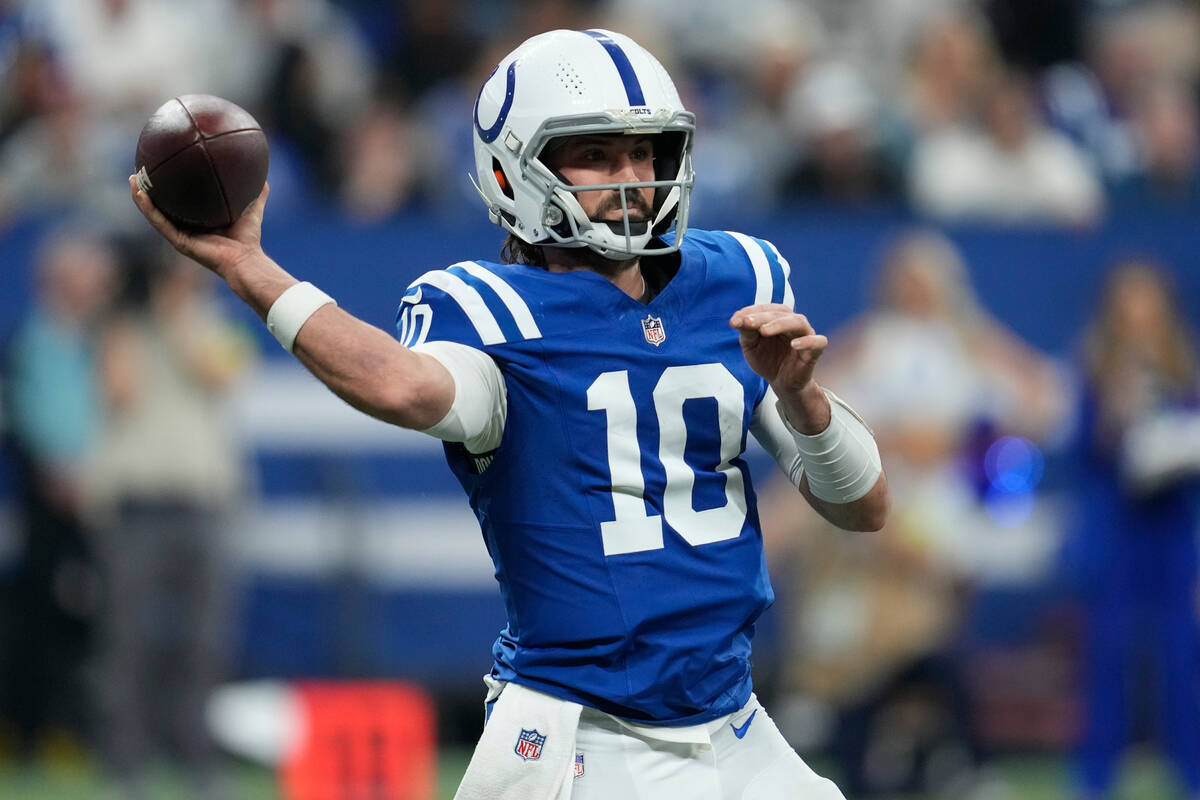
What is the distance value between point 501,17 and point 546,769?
7423 mm

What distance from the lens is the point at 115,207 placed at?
7.68 m

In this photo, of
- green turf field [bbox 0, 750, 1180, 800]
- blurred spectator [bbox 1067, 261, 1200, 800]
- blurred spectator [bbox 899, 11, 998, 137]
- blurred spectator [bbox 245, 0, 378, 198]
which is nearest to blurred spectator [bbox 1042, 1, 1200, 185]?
blurred spectator [bbox 899, 11, 998, 137]

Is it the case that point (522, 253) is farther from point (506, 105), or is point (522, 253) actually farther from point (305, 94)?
point (305, 94)

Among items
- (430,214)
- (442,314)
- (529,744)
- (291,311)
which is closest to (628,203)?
(442,314)

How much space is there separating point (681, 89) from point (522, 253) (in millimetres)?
5732

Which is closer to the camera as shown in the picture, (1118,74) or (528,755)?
(528,755)

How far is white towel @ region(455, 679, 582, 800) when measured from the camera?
289 centimetres

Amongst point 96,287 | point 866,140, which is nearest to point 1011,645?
point 866,140

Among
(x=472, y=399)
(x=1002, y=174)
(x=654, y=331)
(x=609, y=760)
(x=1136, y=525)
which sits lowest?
(x=609, y=760)

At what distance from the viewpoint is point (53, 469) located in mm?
7363

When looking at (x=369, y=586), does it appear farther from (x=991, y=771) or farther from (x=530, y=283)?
(x=530, y=283)

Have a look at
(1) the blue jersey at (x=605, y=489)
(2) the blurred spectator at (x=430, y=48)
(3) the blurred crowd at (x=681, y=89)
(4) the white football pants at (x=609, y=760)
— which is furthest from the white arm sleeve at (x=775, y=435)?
(2) the blurred spectator at (x=430, y=48)

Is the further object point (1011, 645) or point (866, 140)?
point (866, 140)

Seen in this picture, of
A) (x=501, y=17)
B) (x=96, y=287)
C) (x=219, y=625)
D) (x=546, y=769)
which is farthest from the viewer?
(x=501, y=17)
